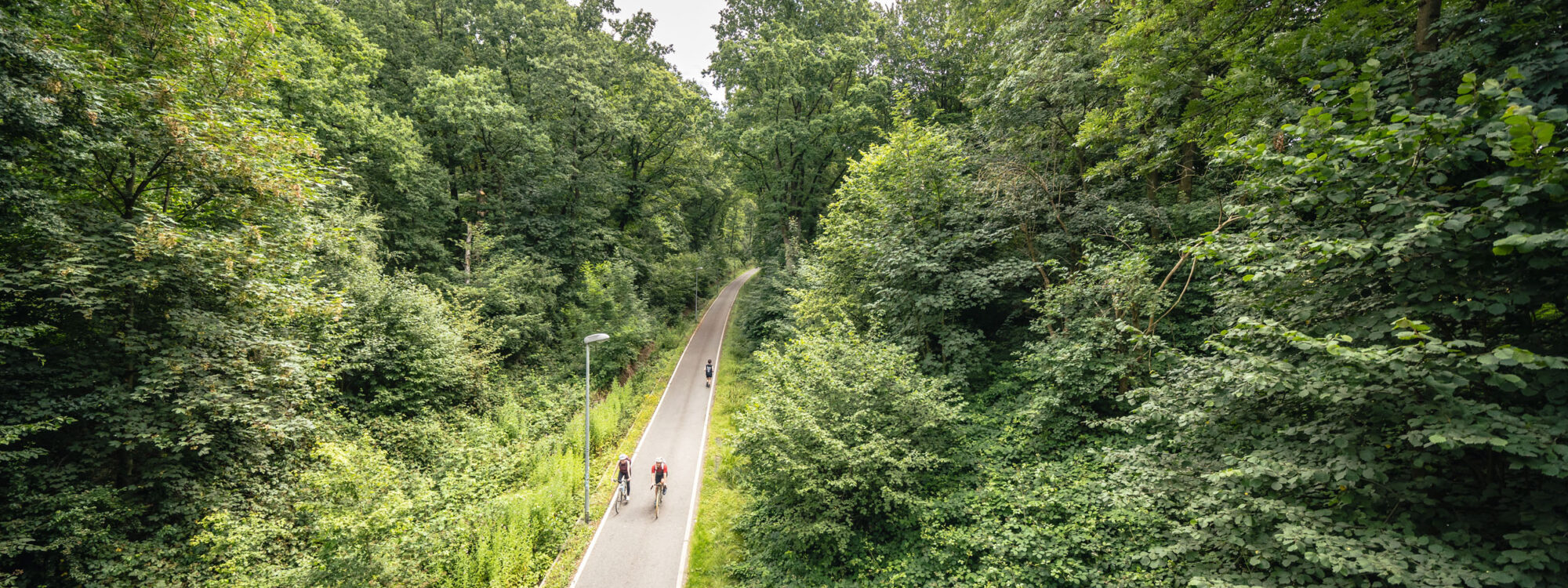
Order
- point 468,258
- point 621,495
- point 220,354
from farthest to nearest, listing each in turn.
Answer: point 468,258
point 621,495
point 220,354

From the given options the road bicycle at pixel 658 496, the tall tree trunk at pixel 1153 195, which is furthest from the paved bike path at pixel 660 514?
the tall tree trunk at pixel 1153 195

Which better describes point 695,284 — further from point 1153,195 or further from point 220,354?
point 1153,195

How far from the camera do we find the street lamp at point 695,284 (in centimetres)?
3768

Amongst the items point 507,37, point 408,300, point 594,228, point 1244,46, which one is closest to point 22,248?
point 408,300

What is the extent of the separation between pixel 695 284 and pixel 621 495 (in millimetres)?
25202

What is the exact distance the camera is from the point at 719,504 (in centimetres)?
1427

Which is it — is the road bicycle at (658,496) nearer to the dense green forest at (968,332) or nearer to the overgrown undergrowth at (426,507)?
the overgrown undergrowth at (426,507)

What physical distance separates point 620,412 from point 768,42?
70.3 ft

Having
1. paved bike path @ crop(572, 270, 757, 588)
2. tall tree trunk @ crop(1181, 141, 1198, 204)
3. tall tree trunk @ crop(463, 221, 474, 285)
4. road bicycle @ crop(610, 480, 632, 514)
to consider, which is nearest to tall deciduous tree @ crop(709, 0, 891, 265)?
paved bike path @ crop(572, 270, 757, 588)

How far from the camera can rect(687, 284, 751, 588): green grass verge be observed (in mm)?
11602

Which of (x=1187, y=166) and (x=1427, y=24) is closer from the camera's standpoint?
(x=1427, y=24)

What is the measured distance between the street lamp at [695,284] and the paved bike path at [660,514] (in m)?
14.0

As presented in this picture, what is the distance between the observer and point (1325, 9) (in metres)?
6.25

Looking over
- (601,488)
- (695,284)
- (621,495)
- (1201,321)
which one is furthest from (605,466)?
(695,284)
